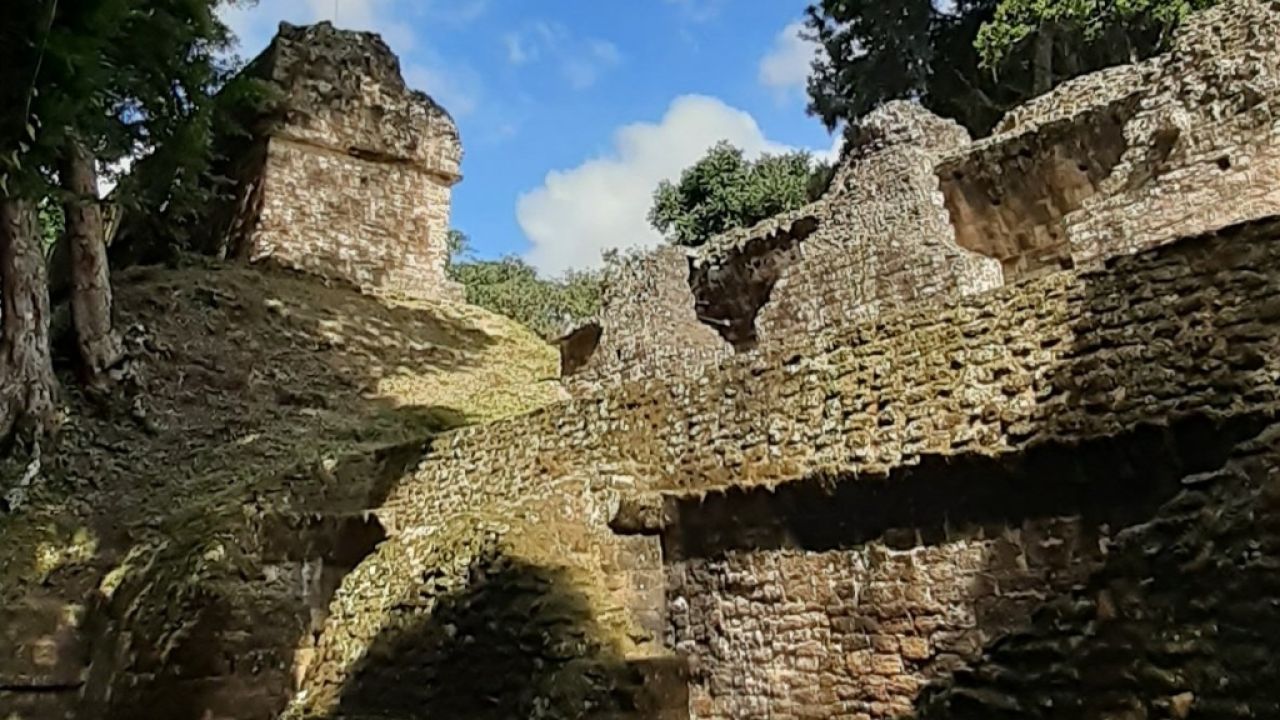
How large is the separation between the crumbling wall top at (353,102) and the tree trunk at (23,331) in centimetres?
589

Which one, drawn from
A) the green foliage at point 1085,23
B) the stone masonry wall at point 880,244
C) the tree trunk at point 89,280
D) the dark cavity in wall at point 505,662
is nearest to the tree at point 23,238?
the tree trunk at point 89,280

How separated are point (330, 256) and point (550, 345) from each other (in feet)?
11.2

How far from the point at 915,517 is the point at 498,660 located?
2.35 metres

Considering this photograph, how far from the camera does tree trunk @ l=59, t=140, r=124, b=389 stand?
998cm

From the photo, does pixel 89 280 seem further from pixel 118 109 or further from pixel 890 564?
pixel 890 564

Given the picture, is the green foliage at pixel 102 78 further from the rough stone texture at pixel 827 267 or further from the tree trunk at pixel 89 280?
the rough stone texture at pixel 827 267

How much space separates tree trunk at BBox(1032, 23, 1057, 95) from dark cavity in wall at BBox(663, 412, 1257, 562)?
14.6m

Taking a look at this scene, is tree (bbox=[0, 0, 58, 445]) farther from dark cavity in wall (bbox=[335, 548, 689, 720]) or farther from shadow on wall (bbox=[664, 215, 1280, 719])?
shadow on wall (bbox=[664, 215, 1280, 719])

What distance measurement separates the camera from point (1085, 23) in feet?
55.5

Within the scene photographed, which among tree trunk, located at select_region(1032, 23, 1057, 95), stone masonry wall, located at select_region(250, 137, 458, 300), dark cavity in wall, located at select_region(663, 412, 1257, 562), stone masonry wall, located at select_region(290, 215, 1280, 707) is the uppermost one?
tree trunk, located at select_region(1032, 23, 1057, 95)

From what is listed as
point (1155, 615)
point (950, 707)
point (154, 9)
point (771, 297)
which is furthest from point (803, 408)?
point (154, 9)

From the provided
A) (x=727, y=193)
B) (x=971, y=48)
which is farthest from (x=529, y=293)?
(x=971, y=48)

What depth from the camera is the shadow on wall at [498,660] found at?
506 centimetres

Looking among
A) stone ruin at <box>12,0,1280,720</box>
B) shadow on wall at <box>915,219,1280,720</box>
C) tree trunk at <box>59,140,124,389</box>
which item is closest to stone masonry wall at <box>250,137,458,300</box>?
tree trunk at <box>59,140,124,389</box>
